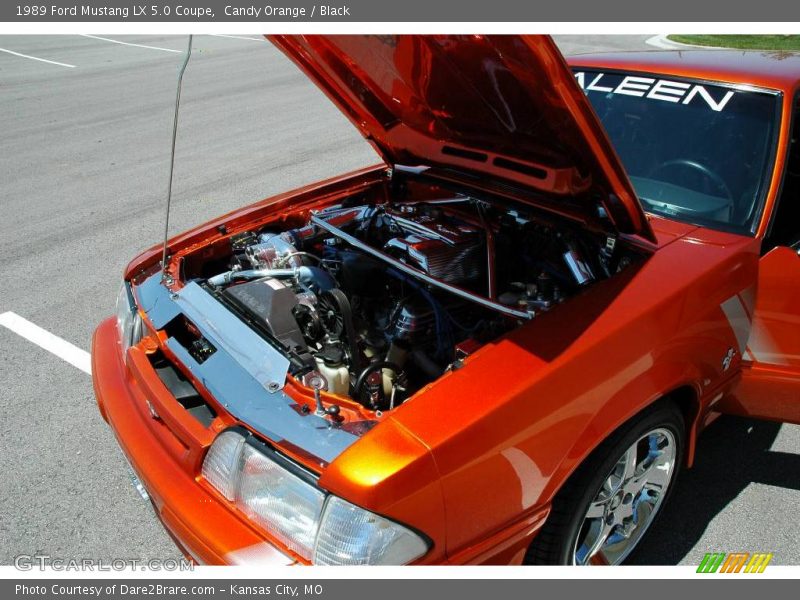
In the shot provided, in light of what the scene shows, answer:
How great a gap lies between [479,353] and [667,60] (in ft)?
6.69

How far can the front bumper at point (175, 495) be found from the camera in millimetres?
1726

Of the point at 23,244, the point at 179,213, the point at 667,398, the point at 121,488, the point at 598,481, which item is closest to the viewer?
the point at 598,481

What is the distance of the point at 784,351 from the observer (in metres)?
2.51

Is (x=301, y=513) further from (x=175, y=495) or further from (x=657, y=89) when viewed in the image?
(x=657, y=89)

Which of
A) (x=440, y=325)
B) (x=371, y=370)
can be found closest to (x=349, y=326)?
(x=371, y=370)

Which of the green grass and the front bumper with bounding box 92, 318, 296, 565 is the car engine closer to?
the front bumper with bounding box 92, 318, 296, 565

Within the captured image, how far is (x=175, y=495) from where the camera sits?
190 centimetres

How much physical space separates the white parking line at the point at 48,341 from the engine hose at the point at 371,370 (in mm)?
1950

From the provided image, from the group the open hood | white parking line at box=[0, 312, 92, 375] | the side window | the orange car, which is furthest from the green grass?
white parking line at box=[0, 312, 92, 375]

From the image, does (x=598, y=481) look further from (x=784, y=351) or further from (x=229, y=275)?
(x=229, y=275)

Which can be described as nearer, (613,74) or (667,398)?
(667,398)

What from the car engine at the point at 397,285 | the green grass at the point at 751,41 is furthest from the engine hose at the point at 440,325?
the green grass at the point at 751,41

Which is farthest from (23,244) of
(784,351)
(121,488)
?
(784,351)

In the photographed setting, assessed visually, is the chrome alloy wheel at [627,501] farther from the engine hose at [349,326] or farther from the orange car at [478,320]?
the engine hose at [349,326]
